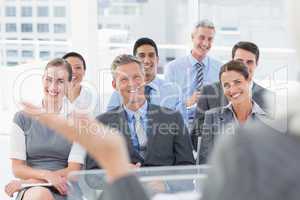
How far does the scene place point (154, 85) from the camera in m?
3.46

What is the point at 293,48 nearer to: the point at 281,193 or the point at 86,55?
the point at 281,193

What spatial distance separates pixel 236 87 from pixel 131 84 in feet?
1.69

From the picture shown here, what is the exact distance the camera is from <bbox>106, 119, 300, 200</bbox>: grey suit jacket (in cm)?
40

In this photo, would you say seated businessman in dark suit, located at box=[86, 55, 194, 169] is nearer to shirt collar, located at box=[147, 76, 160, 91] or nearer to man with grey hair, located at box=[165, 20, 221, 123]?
shirt collar, located at box=[147, 76, 160, 91]

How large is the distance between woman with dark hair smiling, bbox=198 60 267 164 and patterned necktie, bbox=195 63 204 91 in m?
0.65

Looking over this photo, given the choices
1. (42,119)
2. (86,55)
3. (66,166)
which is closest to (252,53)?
(66,166)

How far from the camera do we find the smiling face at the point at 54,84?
285 centimetres

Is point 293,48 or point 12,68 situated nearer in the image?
point 293,48

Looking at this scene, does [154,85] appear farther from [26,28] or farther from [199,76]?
A: [26,28]

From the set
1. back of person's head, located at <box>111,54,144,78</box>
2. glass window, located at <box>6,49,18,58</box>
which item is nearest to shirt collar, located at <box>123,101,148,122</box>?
back of person's head, located at <box>111,54,144,78</box>

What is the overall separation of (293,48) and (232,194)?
0.12 meters

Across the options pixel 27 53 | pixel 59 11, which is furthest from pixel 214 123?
pixel 59 11

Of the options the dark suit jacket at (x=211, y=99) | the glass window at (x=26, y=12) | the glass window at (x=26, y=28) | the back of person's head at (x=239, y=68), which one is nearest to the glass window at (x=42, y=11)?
the glass window at (x=26, y=12)

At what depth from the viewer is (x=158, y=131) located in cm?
273
